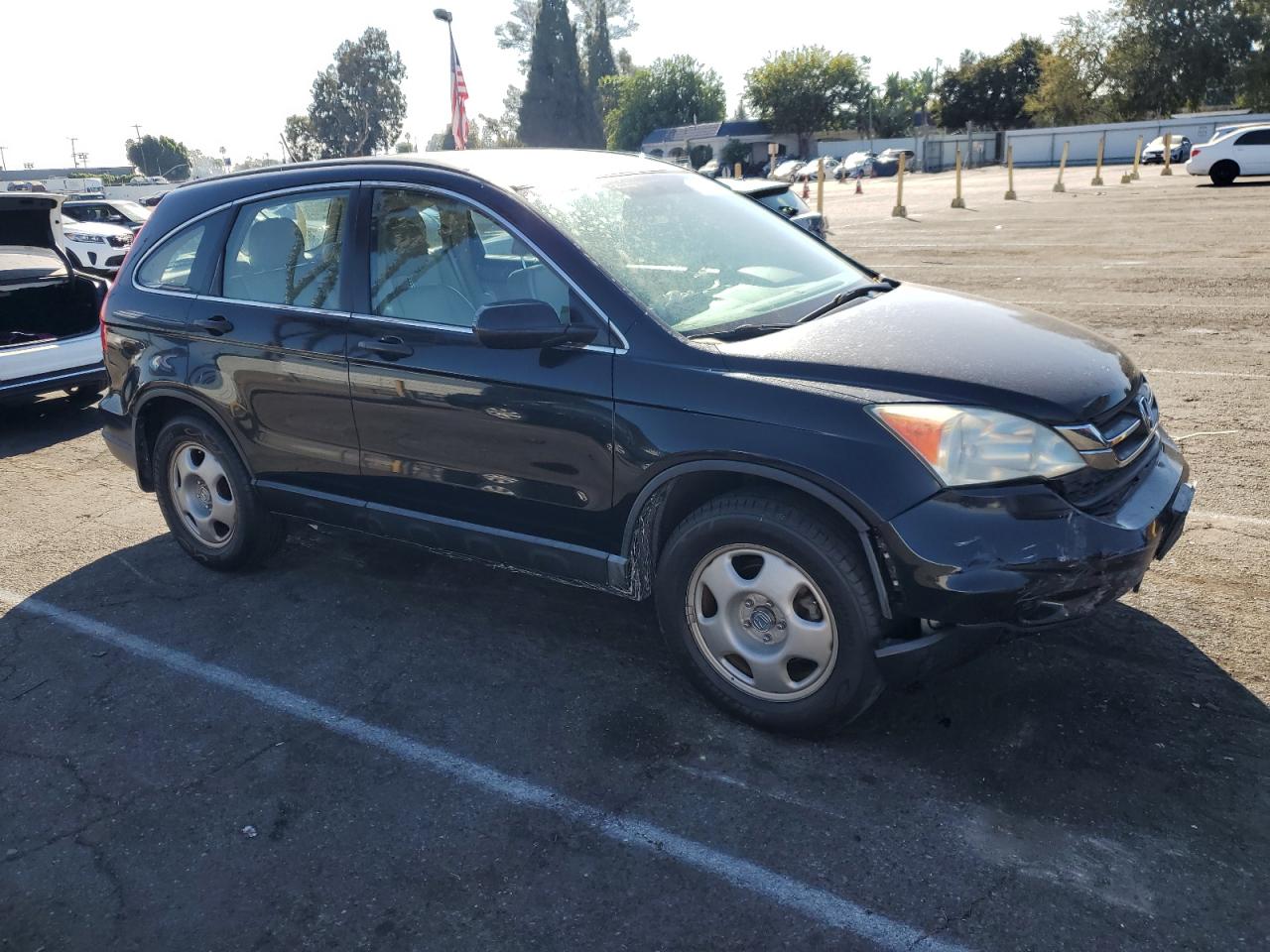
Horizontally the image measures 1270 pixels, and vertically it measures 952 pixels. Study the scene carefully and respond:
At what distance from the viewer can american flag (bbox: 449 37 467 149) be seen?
874 inches

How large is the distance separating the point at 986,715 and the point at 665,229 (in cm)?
212

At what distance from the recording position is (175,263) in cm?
496

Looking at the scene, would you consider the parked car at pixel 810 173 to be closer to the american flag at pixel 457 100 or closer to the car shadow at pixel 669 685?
the american flag at pixel 457 100

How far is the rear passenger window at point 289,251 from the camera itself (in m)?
4.30

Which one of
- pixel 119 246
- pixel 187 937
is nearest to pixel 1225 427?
pixel 187 937

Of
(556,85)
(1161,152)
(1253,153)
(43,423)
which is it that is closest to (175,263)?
(43,423)

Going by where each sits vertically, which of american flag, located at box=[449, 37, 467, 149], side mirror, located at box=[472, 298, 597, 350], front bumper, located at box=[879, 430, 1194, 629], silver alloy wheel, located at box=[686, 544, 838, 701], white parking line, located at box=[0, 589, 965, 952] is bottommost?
white parking line, located at box=[0, 589, 965, 952]

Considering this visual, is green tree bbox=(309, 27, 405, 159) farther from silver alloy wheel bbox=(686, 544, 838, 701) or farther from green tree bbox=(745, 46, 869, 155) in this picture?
silver alloy wheel bbox=(686, 544, 838, 701)

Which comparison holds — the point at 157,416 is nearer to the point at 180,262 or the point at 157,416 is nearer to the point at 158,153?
the point at 180,262

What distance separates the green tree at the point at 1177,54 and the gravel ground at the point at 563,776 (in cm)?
7477

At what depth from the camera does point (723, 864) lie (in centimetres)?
287

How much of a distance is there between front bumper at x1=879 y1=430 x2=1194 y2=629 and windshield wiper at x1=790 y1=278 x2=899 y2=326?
100 centimetres

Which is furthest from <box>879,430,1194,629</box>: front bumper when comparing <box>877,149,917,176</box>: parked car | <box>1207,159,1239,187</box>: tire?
<box>877,149,917,176</box>: parked car

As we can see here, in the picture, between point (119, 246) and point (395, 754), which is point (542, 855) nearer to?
point (395, 754)
